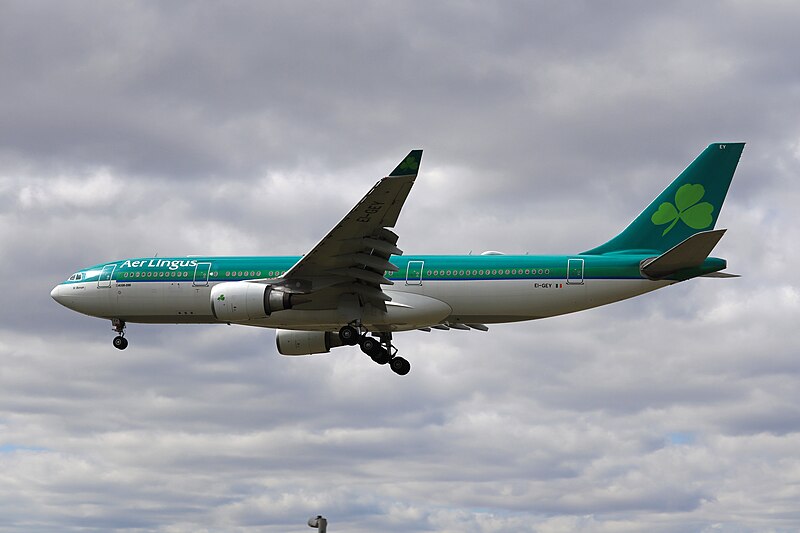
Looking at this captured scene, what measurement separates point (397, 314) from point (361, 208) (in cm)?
758

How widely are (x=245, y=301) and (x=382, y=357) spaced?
8167 millimetres

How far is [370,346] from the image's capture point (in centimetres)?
5094

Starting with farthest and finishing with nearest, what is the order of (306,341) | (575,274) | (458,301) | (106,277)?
(306,341) < (106,277) < (458,301) < (575,274)

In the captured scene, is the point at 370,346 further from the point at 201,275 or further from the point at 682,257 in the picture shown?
the point at 682,257

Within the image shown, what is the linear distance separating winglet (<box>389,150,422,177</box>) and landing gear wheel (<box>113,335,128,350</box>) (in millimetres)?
20506

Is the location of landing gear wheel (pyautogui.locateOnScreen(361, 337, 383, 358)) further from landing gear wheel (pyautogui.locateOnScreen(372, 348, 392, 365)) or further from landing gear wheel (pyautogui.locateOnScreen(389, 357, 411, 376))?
landing gear wheel (pyautogui.locateOnScreen(389, 357, 411, 376))

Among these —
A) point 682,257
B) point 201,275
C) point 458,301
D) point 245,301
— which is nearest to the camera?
point 682,257

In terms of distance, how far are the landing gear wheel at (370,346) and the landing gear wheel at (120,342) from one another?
1221cm

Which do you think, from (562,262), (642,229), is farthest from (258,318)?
(642,229)

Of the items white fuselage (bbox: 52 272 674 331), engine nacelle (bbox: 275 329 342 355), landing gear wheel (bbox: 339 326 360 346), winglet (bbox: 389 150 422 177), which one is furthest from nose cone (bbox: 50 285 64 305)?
winglet (bbox: 389 150 422 177)

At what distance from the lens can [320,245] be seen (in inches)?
1804

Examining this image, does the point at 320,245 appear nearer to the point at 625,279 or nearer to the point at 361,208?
the point at 361,208

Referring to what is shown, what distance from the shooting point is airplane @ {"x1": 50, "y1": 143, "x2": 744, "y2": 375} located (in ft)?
154

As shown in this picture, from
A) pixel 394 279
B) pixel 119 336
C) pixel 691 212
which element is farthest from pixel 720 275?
pixel 119 336
